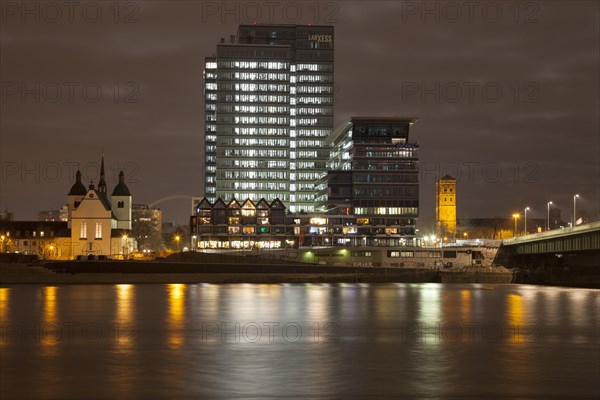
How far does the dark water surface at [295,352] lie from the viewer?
3167 centimetres

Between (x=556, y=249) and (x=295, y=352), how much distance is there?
104 meters

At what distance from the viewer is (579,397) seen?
2992cm

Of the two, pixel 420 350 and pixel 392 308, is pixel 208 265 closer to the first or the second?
pixel 392 308

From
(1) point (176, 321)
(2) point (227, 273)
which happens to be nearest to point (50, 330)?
(1) point (176, 321)

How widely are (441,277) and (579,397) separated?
12309 centimetres

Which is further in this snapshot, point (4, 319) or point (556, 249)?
point (556, 249)

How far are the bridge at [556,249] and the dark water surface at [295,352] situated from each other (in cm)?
4466

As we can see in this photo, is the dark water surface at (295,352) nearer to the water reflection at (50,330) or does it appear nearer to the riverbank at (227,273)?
the water reflection at (50,330)

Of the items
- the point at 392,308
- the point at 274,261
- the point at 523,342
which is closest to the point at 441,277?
the point at 274,261

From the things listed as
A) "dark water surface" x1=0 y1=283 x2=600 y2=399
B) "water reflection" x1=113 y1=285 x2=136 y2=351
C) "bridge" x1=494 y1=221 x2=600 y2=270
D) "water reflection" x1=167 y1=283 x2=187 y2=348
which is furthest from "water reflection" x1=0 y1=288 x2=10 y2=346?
"bridge" x1=494 y1=221 x2=600 y2=270

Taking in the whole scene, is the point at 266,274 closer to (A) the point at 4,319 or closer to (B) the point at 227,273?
(B) the point at 227,273

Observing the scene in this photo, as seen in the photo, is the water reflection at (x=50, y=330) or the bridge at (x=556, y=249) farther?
the bridge at (x=556, y=249)

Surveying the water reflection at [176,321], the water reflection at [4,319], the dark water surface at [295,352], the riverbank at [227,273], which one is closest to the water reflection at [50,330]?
the dark water surface at [295,352]

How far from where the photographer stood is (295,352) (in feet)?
137
